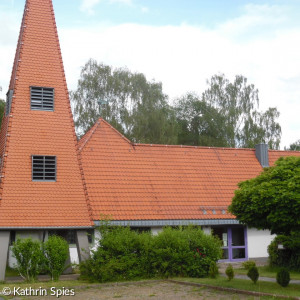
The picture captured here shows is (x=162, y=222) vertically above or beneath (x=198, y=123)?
beneath

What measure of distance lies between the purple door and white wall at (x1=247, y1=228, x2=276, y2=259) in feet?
0.83

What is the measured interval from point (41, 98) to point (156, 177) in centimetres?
746

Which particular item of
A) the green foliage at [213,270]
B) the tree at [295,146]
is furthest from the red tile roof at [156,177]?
the tree at [295,146]

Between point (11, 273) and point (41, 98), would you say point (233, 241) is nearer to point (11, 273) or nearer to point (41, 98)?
point (11, 273)

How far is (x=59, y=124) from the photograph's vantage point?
2180 centimetres

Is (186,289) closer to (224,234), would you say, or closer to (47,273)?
(47,273)

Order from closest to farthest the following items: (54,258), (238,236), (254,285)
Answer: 1. (254,285)
2. (54,258)
3. (238,236)

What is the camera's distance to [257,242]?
26.3 m

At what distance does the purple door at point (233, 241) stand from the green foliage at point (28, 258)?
33.5ft

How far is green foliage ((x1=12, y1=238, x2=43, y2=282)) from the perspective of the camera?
1839 centimetres

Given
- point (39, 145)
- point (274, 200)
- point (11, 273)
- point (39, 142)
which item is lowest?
point (11, 273)

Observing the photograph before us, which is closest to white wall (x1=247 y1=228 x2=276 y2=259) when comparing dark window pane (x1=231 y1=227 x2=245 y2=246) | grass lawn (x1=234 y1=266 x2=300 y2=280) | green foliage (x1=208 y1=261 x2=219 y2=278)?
dark window pane (x1=231 y1=227 x2=245 y2=246)

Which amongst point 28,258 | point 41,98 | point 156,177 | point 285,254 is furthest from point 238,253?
point 41,98

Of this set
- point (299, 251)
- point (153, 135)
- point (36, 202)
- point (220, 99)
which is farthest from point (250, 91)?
point (36, 202)
